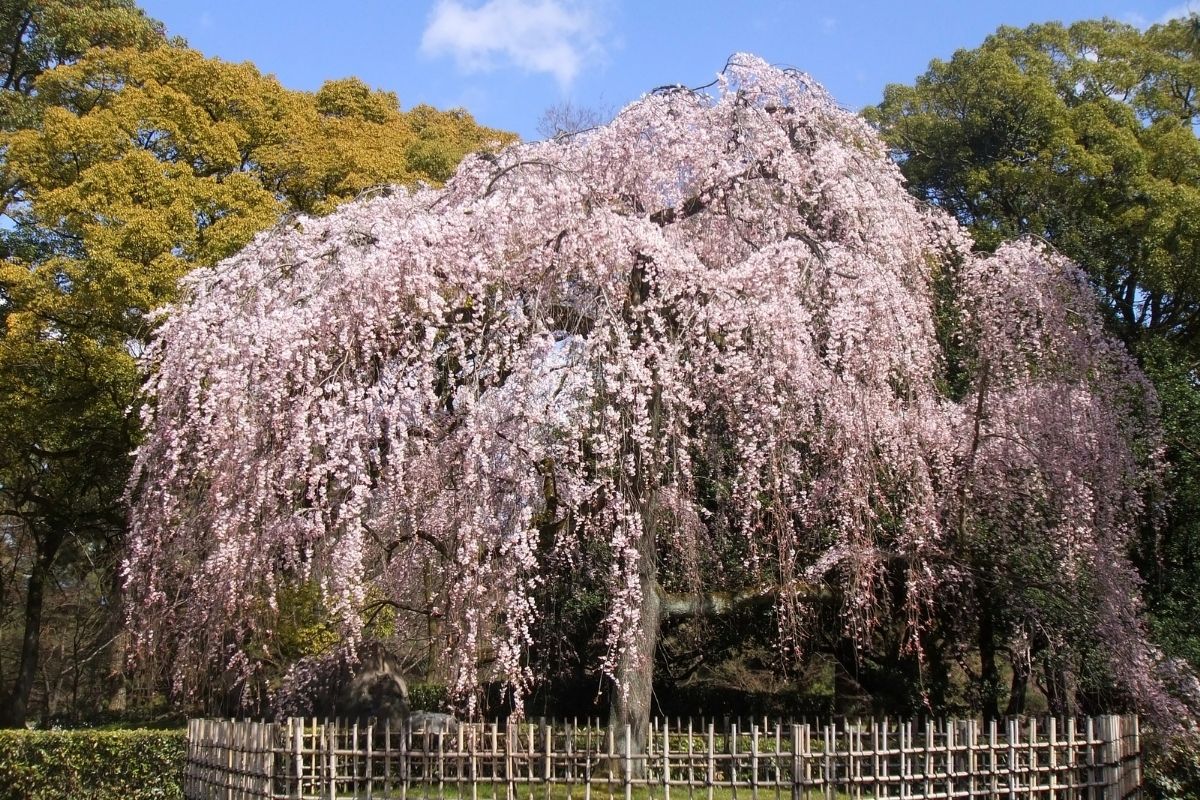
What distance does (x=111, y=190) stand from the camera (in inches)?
543

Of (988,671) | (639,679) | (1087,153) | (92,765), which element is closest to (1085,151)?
(1087,153)

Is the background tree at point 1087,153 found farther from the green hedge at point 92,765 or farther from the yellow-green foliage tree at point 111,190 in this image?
the green hedge at point 92,765

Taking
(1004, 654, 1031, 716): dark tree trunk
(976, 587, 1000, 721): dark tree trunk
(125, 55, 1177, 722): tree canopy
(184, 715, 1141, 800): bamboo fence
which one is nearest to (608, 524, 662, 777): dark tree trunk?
(125, 55, 1177, 722): tree canopy

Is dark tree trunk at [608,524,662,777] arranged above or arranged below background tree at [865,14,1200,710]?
below

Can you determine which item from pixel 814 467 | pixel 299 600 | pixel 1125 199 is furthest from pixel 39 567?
pixel 1125 199

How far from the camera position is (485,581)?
23.7 feet

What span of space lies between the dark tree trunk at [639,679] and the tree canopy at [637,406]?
43mm

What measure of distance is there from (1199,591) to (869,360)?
4690 millimetres

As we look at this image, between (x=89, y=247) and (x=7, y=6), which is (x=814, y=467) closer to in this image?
(x=89, y=247)

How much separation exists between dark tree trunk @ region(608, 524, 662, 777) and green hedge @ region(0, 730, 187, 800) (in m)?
3.73

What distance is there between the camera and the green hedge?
8.89 meters

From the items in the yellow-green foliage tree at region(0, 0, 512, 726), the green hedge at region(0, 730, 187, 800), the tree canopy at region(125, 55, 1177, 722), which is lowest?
the green hedge at region(0, 730, 187, 800)

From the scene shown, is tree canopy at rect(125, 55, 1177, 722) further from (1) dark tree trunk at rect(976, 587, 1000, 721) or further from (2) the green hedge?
(2) the green hedge

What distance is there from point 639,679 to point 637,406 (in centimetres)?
233
